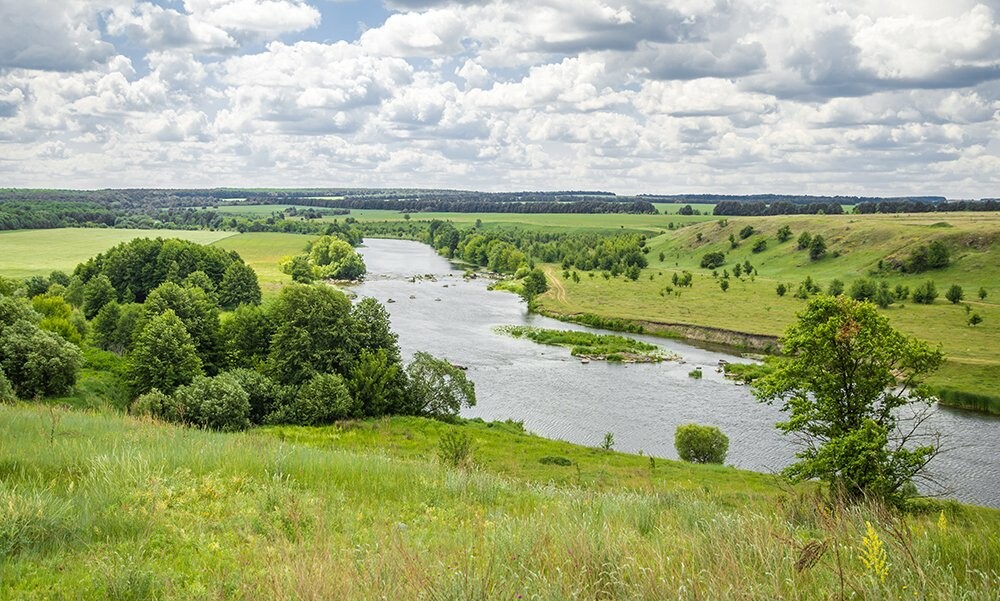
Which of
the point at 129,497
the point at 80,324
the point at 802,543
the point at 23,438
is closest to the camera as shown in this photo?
the point at 802,543

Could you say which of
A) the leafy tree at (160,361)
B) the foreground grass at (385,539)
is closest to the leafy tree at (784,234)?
the leafy tree at (160,361)

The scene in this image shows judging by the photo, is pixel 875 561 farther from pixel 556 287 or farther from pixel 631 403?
pixel 556 287

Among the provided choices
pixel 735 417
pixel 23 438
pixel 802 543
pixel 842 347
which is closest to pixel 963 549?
pixel 802 543

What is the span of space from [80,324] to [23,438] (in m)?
56.5

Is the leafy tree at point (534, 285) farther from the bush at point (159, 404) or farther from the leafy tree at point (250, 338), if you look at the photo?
the bush at point (159, 404)

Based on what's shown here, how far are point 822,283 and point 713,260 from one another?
34.1 m

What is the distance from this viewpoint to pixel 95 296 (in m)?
69.3

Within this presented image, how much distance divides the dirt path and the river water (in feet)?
57.8

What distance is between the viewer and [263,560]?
581cm

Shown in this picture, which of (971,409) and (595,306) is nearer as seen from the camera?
(971,409)

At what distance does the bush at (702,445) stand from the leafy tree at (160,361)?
28.6 metres

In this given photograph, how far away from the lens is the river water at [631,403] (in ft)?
127

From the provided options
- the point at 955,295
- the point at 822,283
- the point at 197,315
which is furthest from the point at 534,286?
the point at 197,315

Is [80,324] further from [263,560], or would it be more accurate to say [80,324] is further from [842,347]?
[263,560]
